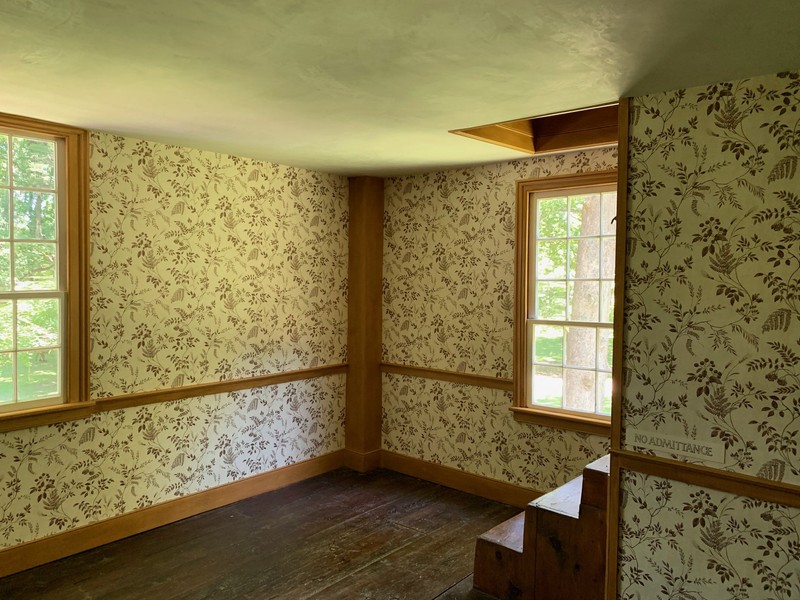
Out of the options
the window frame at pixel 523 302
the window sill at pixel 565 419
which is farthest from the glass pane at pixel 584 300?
the window sill at pixel 565 419

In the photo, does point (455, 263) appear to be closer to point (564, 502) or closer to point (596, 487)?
point (564, 502)

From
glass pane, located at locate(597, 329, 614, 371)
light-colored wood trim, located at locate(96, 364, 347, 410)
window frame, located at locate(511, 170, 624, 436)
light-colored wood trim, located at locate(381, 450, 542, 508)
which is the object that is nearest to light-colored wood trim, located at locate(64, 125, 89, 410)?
light-colored wood trim, located at locate(96, 364, 347, 410)

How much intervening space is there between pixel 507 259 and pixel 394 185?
1.25m

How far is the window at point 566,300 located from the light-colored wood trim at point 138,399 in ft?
5.46

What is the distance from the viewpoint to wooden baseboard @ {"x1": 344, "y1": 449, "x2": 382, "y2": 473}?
191 inches

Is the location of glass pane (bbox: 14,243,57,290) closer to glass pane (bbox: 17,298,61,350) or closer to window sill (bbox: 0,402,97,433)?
glass pane (bbox: 17,298,61,350)

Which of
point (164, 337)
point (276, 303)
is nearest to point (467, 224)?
point (276, 303)

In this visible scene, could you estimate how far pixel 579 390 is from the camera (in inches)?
153

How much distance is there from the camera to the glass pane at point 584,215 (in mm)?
3811

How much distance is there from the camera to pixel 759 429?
2.13m

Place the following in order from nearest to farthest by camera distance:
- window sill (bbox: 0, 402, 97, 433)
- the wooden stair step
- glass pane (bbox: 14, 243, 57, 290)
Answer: the wooden stair step < window sill (bbox: 0, 402, 97, 433) < glass pane (bbox: 14, 243, 57, 290)

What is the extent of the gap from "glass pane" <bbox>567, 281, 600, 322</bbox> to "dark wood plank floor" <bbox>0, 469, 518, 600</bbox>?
55.8 inches

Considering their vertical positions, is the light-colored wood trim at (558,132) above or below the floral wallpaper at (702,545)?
above

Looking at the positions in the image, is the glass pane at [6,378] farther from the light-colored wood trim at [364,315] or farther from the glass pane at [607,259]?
the glass pane at [607,259]
